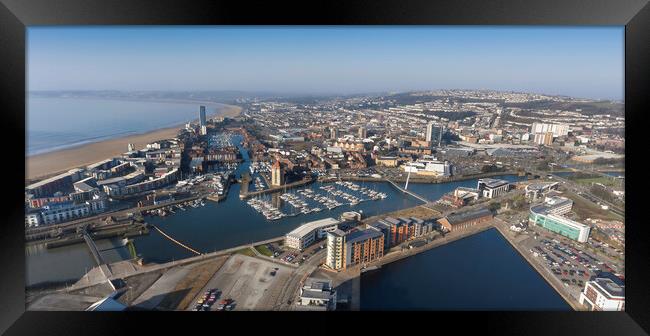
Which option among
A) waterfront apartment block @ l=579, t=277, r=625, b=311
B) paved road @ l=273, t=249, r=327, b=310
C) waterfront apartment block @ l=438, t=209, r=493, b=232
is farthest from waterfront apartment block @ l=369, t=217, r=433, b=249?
waterfront apartment block @ l=579, t=277, r=625, b=311

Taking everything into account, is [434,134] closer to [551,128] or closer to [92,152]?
[551,128]

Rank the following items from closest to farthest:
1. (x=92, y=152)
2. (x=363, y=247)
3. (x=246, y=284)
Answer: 1. (x=246, y=284)
2. (x=363, y=247)
3. (x=92, y=152)

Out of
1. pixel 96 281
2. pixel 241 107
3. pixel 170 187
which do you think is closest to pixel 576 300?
pixel 96 281

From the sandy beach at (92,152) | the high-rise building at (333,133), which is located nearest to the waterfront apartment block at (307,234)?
the sandy beach at (92,152)

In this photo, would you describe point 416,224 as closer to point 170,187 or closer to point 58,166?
point 170,187

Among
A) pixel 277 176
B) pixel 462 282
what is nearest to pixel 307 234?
pixel 462 282
